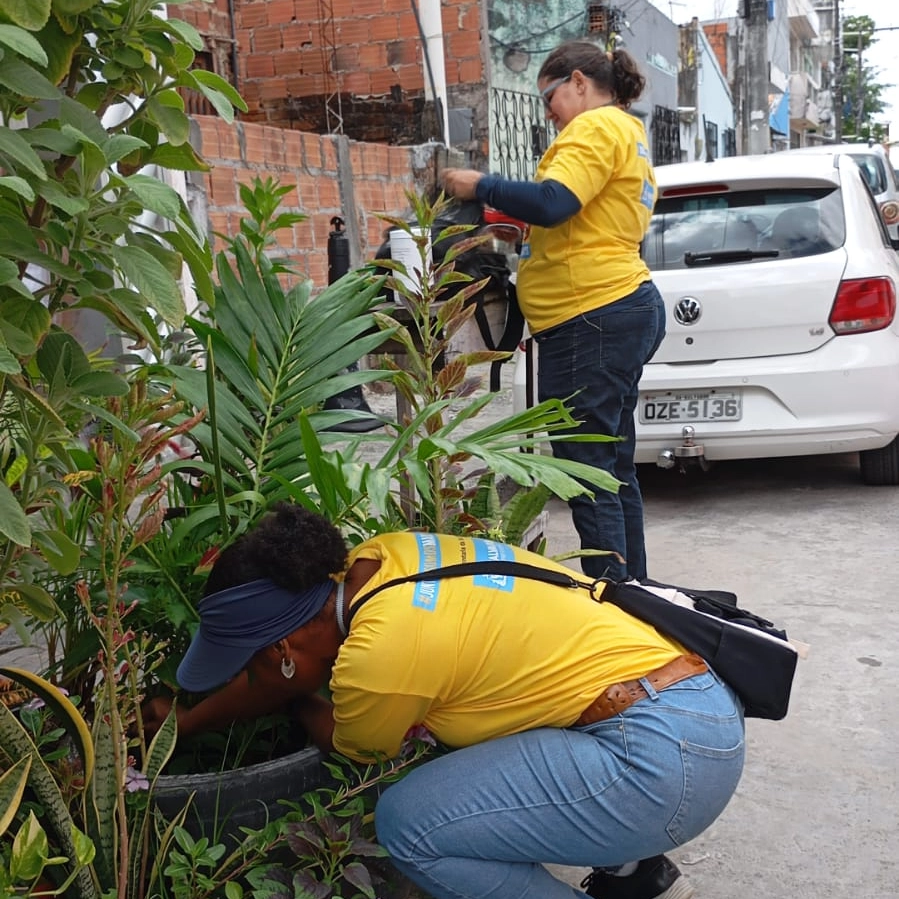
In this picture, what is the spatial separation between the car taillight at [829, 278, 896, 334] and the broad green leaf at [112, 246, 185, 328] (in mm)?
4291

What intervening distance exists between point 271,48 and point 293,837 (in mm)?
10089

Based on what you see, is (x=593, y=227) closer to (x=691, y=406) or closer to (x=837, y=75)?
(x=691, y=406)

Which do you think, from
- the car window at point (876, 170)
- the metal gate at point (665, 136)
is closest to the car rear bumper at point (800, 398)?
the car window at point (876, 170)

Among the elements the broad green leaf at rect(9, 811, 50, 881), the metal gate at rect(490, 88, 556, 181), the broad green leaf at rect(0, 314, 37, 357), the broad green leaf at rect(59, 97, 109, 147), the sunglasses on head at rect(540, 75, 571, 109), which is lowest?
the broad green leaf at rect(9, 811, 50, 881)

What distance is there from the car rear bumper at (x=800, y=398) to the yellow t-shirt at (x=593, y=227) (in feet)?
5.99

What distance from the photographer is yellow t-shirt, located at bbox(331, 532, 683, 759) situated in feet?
6.33

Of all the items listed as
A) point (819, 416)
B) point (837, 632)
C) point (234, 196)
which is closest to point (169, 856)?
point (837, 632)

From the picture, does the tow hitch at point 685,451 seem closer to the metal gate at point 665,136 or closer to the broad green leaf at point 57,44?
the broad green leaf at point 57,44

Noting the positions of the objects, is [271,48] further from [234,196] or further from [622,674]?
[622,674]

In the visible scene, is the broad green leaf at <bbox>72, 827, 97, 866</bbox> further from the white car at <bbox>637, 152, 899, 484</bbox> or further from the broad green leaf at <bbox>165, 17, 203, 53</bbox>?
the white car at <bbox>637, 152, 899, 484</bbox>

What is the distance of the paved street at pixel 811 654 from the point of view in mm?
2725

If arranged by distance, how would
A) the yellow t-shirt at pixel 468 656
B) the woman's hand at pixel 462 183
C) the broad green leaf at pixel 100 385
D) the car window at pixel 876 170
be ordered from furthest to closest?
the car window at pixel 876 170 → the woman's hand at pixel 462 183 → the yellow t-shirt at pixel 468 656 → the broad green leaf at pixel 100 385

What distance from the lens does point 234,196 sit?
6.97 meters

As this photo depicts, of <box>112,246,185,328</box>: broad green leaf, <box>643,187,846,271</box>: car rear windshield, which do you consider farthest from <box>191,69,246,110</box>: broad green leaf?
<box>643,187,846,271</box>: car rear windshield
